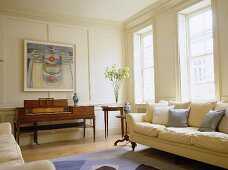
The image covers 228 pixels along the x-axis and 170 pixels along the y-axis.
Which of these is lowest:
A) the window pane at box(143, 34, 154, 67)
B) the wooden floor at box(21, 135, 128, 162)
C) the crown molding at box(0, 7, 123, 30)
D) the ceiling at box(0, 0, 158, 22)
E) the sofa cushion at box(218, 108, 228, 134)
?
the wooden floor at box(21, 135, 128, 162)

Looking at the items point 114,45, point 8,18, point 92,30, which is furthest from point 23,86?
point 114,45

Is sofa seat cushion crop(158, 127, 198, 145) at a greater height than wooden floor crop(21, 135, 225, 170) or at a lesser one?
greater

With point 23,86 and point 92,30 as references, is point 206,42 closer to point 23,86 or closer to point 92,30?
point 92,30

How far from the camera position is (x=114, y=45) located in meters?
5.73

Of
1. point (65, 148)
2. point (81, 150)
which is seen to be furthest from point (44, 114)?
point (81, 150)

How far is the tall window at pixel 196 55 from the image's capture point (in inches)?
151

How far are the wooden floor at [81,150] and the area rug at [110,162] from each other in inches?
8.9

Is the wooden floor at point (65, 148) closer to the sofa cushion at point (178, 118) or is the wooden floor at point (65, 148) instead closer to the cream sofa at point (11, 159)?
the cream sofa at point (11, 159)

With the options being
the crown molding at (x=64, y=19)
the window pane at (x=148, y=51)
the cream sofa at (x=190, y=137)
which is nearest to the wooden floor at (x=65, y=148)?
the cream sofa at (x=190, y=137)

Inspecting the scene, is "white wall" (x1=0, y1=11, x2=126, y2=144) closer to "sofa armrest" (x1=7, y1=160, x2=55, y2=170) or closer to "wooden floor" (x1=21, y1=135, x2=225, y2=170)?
"wooden floor" (x1=21, y1=135, x2=225, y2=170)

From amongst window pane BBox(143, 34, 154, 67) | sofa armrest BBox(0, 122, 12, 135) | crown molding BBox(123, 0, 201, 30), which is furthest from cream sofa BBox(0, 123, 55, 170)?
crown molding BBox(123, 0, 201, 30)

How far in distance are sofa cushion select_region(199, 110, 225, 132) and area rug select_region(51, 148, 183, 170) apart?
667mm

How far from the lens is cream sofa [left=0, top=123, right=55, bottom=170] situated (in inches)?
36.2

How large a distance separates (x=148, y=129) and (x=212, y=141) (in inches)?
44.6
